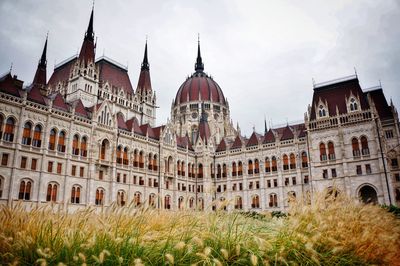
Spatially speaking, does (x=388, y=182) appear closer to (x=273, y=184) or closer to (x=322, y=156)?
(x=322, y=156)

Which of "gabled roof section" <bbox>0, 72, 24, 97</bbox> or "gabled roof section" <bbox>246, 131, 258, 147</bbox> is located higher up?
"gabled roof section" <bbox>0, 72, 24, 97</bbox>

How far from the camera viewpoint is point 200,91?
7825cm

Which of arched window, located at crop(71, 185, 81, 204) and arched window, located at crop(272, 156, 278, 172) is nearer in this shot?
arched window, located at crop(71, 185, 81, 204)

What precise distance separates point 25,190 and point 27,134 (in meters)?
6.24

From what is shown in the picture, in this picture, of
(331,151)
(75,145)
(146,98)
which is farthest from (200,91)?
(75,145)

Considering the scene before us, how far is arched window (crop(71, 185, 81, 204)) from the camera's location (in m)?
37.0

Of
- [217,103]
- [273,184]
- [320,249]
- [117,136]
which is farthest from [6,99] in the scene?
[217,103]

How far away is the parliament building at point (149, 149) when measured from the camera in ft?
112

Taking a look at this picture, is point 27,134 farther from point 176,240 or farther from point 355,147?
point 355,147

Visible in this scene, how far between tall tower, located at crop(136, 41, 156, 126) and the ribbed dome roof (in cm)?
1364

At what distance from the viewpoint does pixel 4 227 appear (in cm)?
623

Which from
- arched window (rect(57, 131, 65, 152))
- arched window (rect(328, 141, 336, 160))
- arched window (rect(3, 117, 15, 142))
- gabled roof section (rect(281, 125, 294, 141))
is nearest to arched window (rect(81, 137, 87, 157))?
arched window (rect(57, 131, 65, 152))

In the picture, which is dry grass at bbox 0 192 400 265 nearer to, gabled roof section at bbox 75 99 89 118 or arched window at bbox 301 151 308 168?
gabled roof section at bbox 75 99 89 118

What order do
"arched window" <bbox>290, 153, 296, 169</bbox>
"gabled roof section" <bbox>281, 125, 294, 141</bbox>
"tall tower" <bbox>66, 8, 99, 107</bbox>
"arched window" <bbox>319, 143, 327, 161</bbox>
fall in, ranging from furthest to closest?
"gabled roof section" <bbox>281, 125, 294, 141</bbox> < "tall tower" <bbox>66, 8, 99, 107</bbox> < "arched window" <bbox>290, 153, 296, 169</bbox> < "arched window" <bbox>319, 143, 327, 161</bbox>
